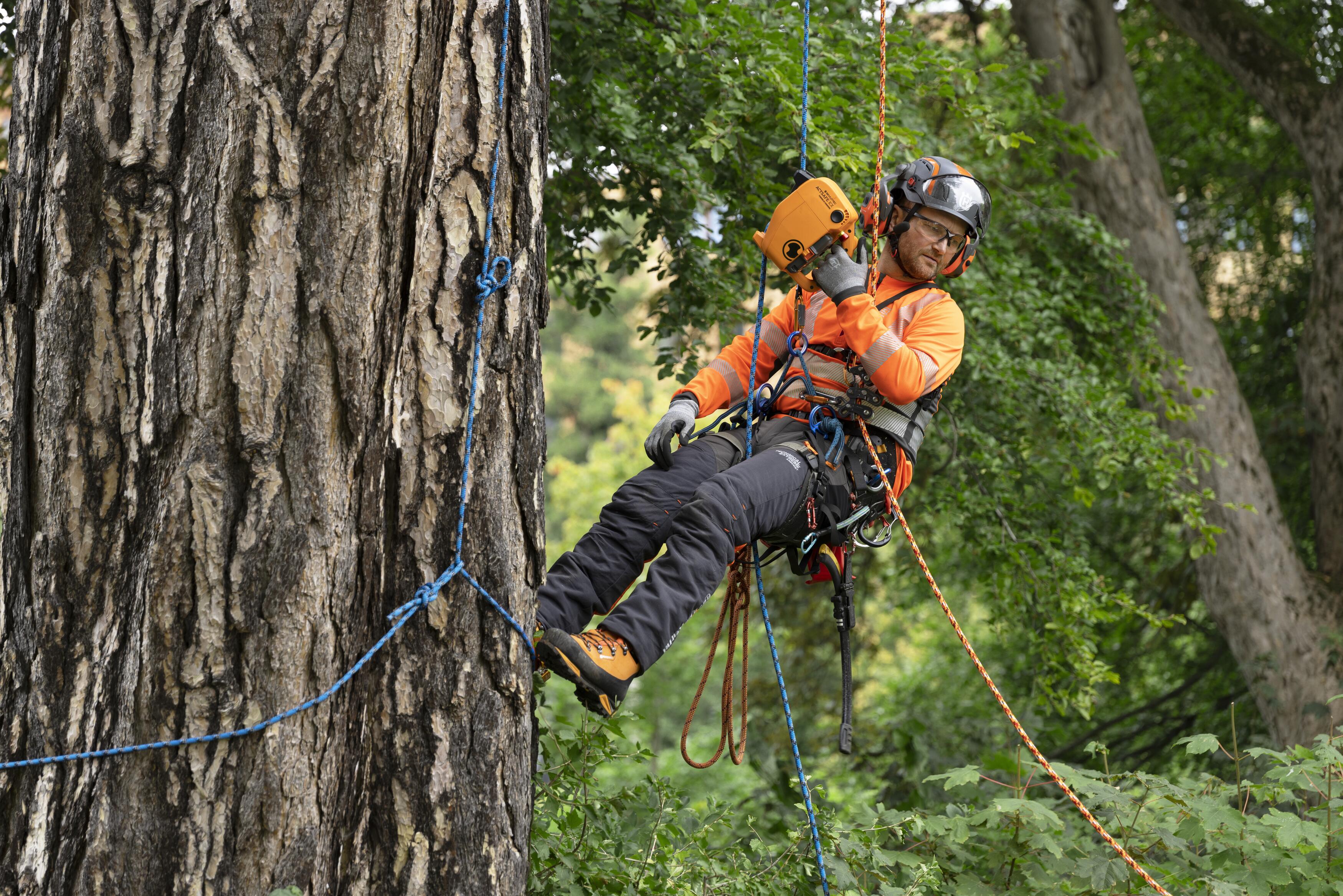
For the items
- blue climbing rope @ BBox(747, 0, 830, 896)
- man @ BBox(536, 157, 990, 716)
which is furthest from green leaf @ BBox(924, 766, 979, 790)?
man @ BBox(536, 157, 990, 716)

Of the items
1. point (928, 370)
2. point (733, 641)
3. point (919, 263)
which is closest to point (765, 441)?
point (928, 370)

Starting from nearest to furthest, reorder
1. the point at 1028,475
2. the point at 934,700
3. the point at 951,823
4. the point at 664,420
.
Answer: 1. the point at 951,823
2. the point at 664,420
3. the point at 1028,475
4. the point at 934,700

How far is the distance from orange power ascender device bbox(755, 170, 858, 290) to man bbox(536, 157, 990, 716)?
5 centimetres

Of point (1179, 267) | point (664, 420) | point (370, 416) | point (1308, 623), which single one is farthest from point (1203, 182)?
point (370, 416)

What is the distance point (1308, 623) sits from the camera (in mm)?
6180

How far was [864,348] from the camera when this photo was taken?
2936 mm

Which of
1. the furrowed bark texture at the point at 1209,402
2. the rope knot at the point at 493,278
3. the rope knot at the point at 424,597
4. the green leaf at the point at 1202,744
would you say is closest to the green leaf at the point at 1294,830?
the green leaf at the point at 1202,744

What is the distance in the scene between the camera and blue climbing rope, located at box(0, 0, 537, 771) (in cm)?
176

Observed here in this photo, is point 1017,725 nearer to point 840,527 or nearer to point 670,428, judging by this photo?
point 840,527

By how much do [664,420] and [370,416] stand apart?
1277 mm

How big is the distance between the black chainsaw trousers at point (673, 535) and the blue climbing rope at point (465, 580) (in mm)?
460

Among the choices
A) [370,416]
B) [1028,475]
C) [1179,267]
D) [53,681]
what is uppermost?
[1179,267]

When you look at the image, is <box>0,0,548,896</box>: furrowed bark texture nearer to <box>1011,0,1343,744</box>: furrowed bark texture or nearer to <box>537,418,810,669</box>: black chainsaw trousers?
<box>537,418,810,669</box>: black chainsaw trousers

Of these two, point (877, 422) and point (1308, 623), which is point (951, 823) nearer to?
point (877, 422)
